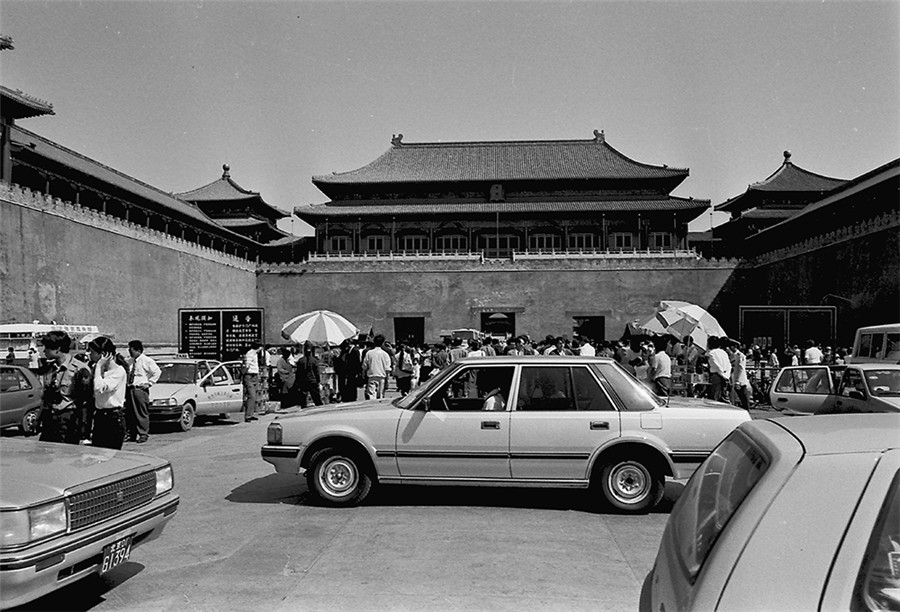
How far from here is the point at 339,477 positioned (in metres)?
6.12

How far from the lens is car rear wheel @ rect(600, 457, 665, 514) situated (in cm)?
582

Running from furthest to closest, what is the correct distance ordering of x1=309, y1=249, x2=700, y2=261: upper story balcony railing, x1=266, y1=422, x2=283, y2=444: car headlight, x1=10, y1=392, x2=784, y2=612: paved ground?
x1=309, y1=249, x2=700, y2=261: upper story balcony railing
x1=266, y1=422, x2=283, y2=444: car headlight
x1=10, y1=392, x2=784, y2=612: paved ground

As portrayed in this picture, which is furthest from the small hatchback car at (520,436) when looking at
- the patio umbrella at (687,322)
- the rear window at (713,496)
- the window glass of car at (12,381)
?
the patio umbrella at (687,322)

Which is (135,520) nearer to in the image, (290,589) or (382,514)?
(290,589)

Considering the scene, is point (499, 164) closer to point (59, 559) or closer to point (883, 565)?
point (59, 559)

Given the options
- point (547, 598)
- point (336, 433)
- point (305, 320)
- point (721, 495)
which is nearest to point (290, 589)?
point (547, 598)

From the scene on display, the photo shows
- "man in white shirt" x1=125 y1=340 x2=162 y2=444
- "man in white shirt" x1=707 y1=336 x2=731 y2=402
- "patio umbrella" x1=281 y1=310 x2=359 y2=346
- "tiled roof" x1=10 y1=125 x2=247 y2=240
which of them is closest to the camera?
"man in white shirt" x1=125 y1=340 x2=162 y2=444

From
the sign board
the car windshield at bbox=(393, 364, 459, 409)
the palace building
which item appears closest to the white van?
the car windshield at bbox=(393, 364, 459, 409)

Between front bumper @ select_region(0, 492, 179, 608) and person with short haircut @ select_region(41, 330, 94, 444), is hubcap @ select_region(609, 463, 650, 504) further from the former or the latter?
person with short haircut @ select_region(41, 330, 94, 444)

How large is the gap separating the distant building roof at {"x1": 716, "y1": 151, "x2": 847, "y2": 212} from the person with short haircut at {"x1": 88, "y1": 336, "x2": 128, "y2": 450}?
41.2 metres

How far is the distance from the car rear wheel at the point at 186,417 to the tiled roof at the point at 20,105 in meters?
18.4

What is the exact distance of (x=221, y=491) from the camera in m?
6.88

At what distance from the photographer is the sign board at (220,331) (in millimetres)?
16875

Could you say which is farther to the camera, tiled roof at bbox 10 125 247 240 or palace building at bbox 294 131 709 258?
palace building at bbox 294 131 709 258
